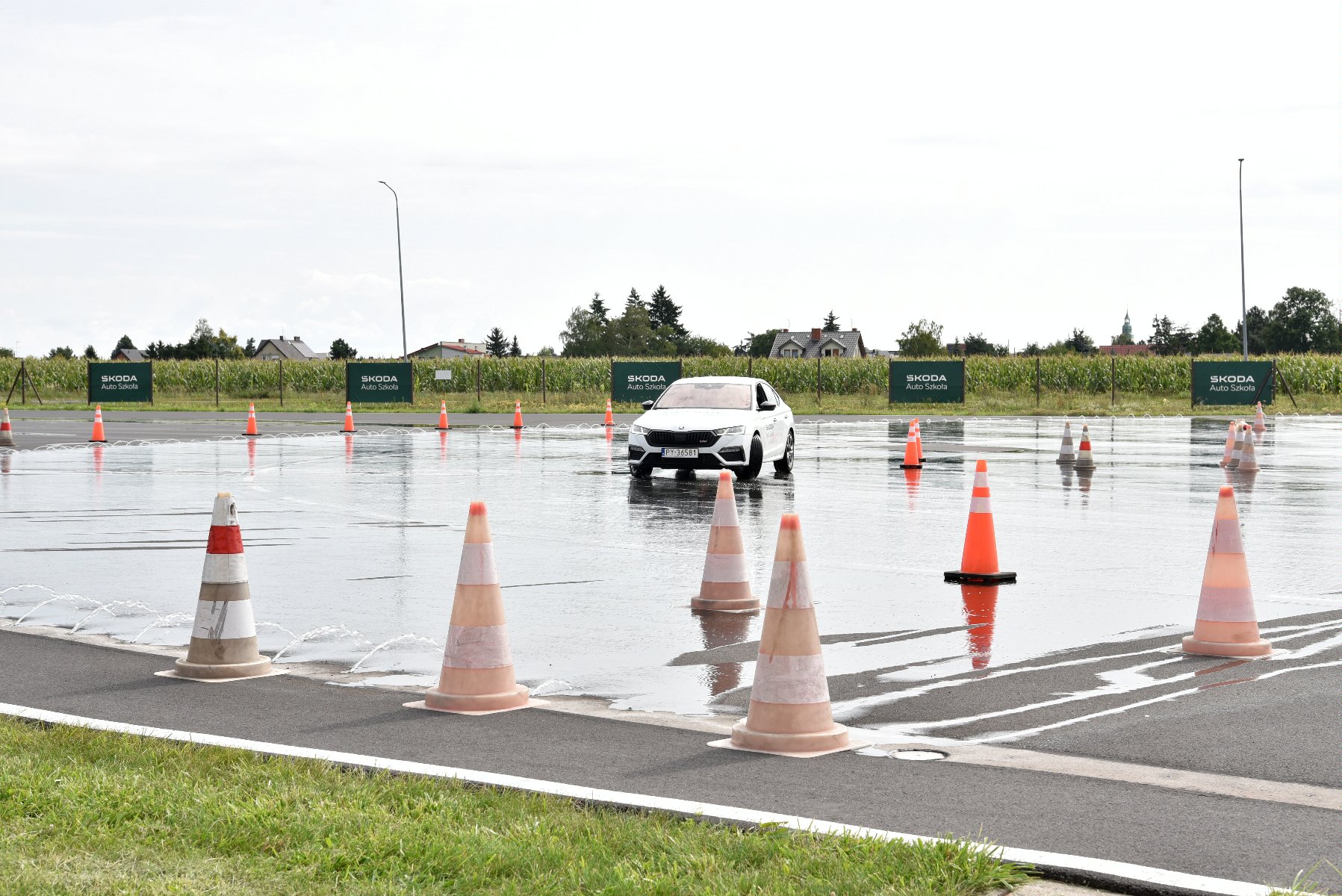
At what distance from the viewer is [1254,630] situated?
8438mm

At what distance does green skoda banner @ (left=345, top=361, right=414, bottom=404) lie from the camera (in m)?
56.0

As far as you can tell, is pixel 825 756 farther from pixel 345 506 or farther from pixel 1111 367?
pixel 1111 367

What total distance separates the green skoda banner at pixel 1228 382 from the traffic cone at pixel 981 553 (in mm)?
45181

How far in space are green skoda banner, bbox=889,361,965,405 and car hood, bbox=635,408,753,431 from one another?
3427 cm

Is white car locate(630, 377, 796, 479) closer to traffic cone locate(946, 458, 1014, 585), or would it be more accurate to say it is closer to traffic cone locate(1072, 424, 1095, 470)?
traffic cone locate(1072, 424, 1095, 470)

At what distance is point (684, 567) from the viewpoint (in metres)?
12.2

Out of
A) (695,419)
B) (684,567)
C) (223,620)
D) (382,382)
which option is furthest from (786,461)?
(382,382)

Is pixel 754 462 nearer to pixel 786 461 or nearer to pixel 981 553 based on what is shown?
pixel 786 461

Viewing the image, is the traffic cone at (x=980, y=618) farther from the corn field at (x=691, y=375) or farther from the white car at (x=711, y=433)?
the corn field at (x=691, y=375)

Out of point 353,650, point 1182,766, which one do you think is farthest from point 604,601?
point 1182,766

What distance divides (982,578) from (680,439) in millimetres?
9856

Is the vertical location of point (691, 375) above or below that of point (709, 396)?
above

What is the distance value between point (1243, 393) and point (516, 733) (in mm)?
51741

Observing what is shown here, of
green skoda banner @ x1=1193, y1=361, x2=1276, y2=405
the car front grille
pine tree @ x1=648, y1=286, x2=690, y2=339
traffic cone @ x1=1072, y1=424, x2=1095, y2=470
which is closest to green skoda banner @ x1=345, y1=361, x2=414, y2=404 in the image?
green skoda banner @ x1=1193, y1=361, x2=1276, y2=405
